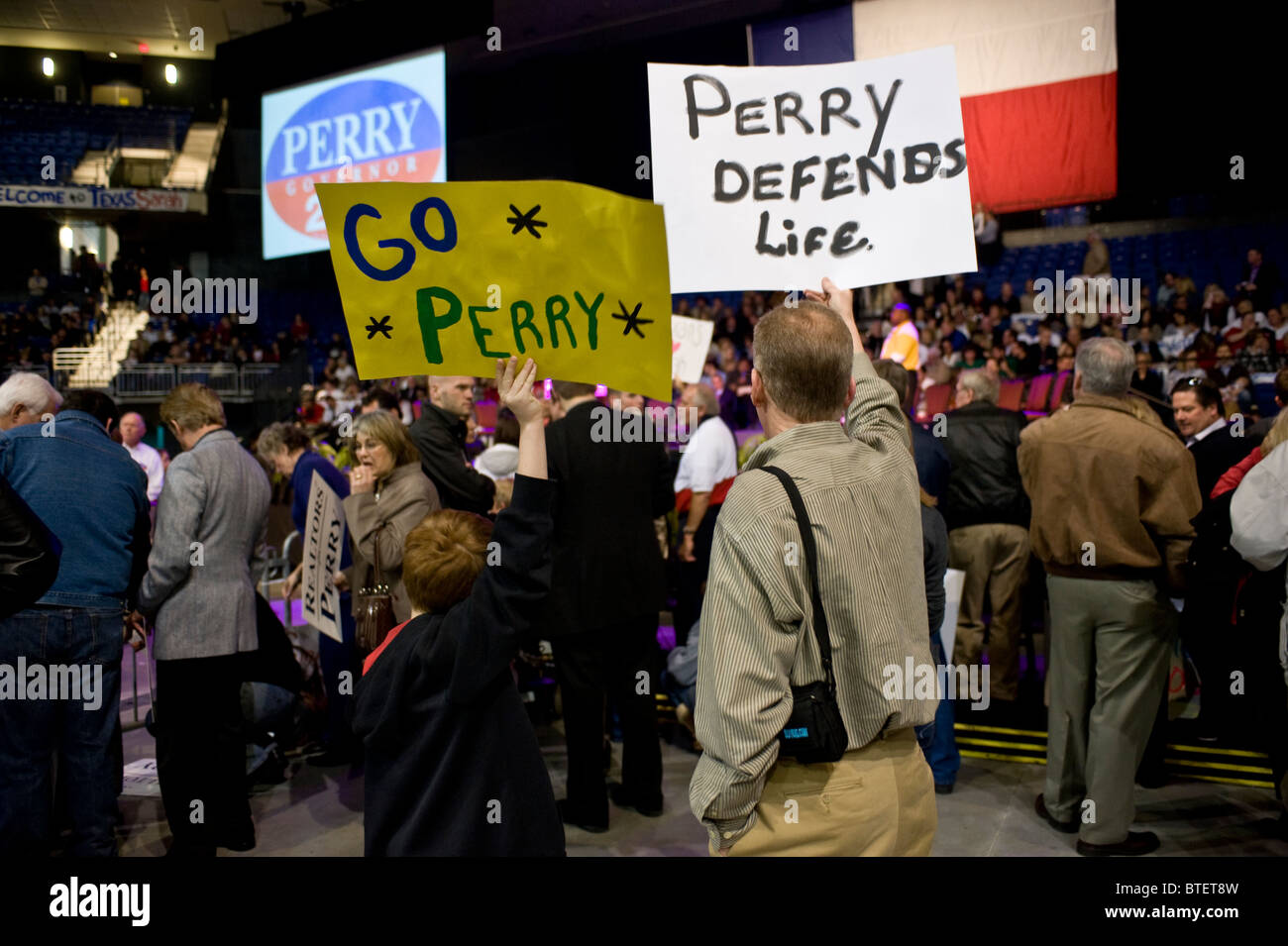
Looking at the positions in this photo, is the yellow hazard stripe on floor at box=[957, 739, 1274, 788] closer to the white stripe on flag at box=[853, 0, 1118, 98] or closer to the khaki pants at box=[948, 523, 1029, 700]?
the khaki pants at box=[948, 523, 1029, 700]

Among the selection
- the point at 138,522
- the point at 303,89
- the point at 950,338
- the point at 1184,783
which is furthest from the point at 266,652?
the point at 303,89

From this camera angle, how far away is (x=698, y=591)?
546 centimetres

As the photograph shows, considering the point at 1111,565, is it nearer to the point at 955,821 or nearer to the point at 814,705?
the point at 955,821

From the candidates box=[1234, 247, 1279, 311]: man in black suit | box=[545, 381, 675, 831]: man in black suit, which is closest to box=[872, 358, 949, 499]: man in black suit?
box=[545, 381, 675, 831]: man in black suit

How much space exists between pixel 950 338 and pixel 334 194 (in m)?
11.9

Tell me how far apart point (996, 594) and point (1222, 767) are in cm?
133

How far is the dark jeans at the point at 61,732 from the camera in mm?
3344

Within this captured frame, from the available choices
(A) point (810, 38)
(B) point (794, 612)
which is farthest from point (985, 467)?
(A) point (810, 38)

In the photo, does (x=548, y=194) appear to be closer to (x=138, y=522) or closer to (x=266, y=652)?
(x=138, y=522)

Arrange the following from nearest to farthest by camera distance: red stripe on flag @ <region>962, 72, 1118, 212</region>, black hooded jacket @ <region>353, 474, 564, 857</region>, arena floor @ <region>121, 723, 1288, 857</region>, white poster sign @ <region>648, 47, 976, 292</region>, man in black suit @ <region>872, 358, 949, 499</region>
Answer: black hooded jacket @ <region>353, 474, 564, 857</region>, white poster sign @ <region>648, 47, 976, 292</region>, arena floor @ <region>121, 723, 1288, 857</region>, man in black suit @ <region>872, 358, 949, 499</region>, red stripe on flag @ <region>962, 72, 1118, 212</region>

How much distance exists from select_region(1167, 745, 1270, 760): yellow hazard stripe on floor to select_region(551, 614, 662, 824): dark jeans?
8.93 ft

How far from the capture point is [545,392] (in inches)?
254

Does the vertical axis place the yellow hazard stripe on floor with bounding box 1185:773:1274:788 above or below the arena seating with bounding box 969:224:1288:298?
below

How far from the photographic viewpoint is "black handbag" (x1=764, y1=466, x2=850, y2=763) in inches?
68.8
